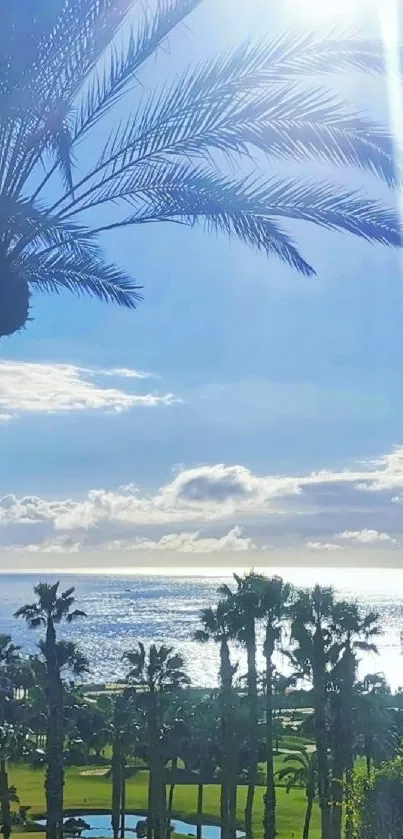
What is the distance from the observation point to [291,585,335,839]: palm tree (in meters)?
29.0

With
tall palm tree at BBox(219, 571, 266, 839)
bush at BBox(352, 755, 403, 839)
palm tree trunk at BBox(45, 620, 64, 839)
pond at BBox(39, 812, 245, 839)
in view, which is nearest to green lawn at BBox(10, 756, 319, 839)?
pond at BBox(39, 812, 245, 839)

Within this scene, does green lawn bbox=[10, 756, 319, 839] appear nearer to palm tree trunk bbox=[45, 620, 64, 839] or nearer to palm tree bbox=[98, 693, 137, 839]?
palm tree bbox=[98, 693, 137, 839]

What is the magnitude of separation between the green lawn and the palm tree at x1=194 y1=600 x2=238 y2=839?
403 inches

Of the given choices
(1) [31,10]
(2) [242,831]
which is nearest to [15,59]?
(1) [31,10]

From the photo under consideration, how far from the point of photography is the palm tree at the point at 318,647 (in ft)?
95.2

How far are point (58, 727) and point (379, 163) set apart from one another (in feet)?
79.7

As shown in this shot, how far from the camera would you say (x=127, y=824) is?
43.9 meters

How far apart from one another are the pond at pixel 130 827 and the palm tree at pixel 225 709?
10.6 m

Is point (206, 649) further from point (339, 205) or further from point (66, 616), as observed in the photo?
point (339, 205)

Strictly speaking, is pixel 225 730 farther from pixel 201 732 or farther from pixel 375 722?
pixel 201 732

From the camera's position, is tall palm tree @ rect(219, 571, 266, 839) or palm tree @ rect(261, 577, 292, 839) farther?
tall palm tree @ rect(219, 571, 266, 839)

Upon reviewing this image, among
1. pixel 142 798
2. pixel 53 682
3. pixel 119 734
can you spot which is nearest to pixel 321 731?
pixel 53 682

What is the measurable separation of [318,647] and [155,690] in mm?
7386

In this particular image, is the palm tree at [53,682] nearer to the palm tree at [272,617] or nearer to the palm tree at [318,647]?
the palm tree at [272,617]
